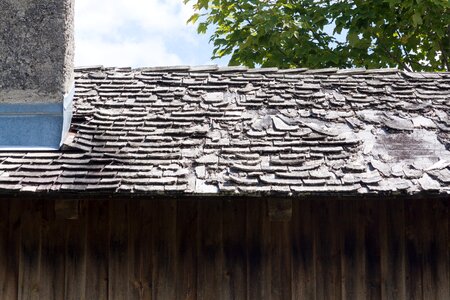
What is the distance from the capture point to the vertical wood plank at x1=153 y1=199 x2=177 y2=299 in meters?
5.43

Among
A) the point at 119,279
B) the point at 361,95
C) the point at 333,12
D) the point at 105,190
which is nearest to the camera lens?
the point at 105,190

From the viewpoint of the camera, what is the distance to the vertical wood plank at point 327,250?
18.0ft

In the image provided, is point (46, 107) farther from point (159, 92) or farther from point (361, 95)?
point (361, 95)

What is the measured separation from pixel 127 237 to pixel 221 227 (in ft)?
2.49

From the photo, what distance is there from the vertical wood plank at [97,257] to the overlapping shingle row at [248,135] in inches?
23.5

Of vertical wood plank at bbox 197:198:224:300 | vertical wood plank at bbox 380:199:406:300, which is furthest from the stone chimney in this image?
vertical wood plank at bbox 380:199:406:300

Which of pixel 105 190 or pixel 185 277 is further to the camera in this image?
pixel 185 277

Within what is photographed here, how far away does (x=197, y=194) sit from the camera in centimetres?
477

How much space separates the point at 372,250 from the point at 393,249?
0.58 ft

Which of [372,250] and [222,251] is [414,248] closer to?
[372,250]

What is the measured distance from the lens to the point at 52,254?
5.43m

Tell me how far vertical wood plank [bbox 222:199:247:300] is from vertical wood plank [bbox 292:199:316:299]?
15.9 inches

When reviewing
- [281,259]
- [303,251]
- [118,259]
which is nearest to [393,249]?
[303,251]

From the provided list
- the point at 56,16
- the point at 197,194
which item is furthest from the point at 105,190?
the point at 56,16
